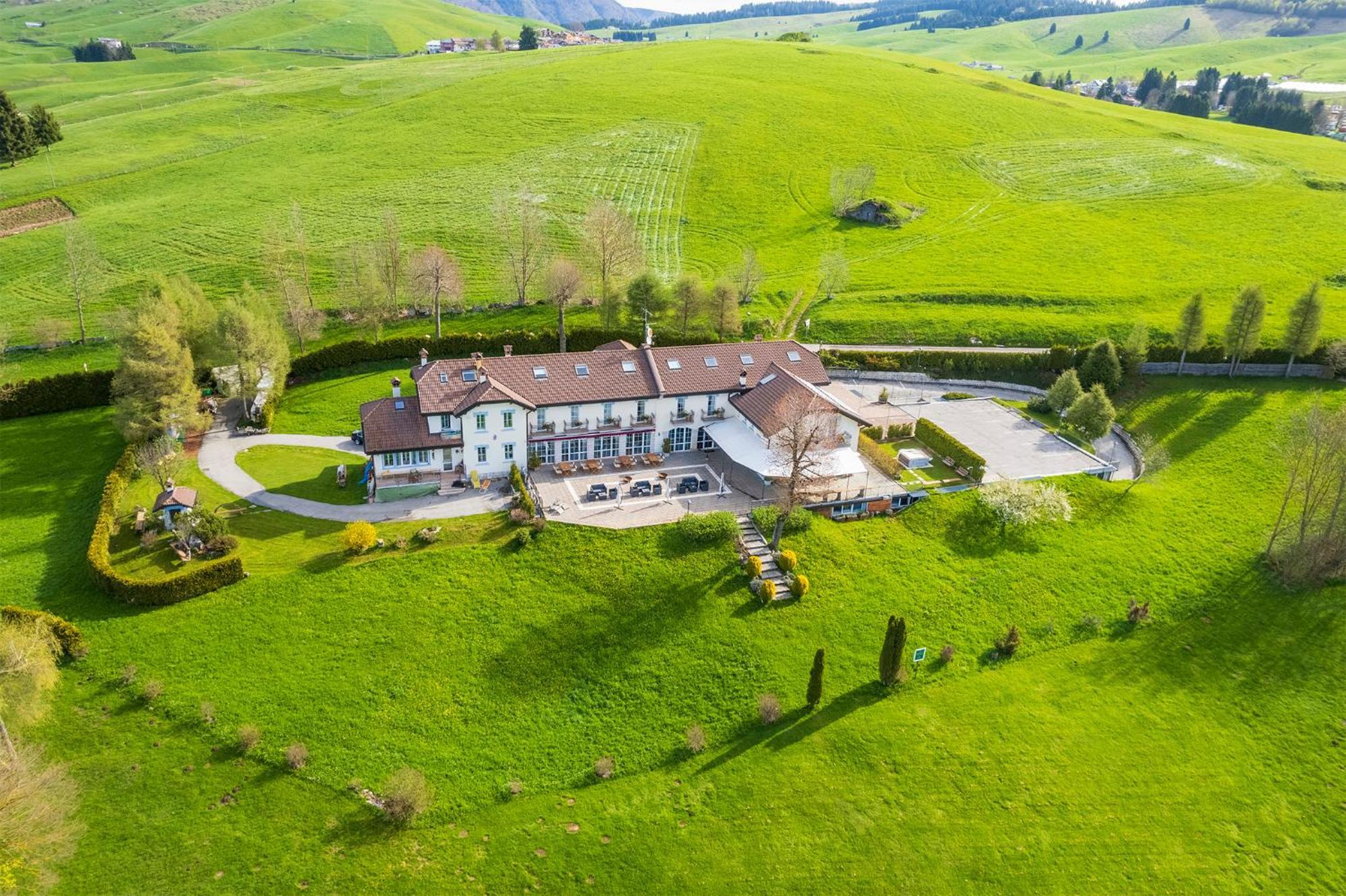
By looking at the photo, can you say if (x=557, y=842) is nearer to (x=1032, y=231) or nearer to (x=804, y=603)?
(x=804, y=603)

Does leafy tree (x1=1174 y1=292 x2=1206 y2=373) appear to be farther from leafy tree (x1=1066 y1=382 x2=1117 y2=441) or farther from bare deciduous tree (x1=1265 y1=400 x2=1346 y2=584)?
bare deciduous tree (x1=1265 y1=400 x2=1346 y2=584)

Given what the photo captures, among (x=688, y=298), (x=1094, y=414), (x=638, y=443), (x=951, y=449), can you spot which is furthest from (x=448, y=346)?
(x=1094, y=414)

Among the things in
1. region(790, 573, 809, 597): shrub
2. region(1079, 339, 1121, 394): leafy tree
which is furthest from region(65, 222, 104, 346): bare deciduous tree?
region(1079, 339, 1121, 394): leafy tree

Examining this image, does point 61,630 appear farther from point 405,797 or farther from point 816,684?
point 816,684

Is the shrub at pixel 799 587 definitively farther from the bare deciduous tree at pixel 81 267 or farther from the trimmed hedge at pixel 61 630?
the bare deciduous tree at pixel 81 267

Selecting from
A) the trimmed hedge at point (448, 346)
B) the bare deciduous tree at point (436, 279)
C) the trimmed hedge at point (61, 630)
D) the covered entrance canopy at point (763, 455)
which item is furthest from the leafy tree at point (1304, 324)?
the trimmed hedge at point (61, 630)

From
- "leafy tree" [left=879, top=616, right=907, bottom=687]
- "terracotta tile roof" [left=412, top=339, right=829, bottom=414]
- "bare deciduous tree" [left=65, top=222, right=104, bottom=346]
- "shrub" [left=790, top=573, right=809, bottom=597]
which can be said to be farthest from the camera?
"bare deciduous tree" [left=65, top=222, right=104, bottom=346]
